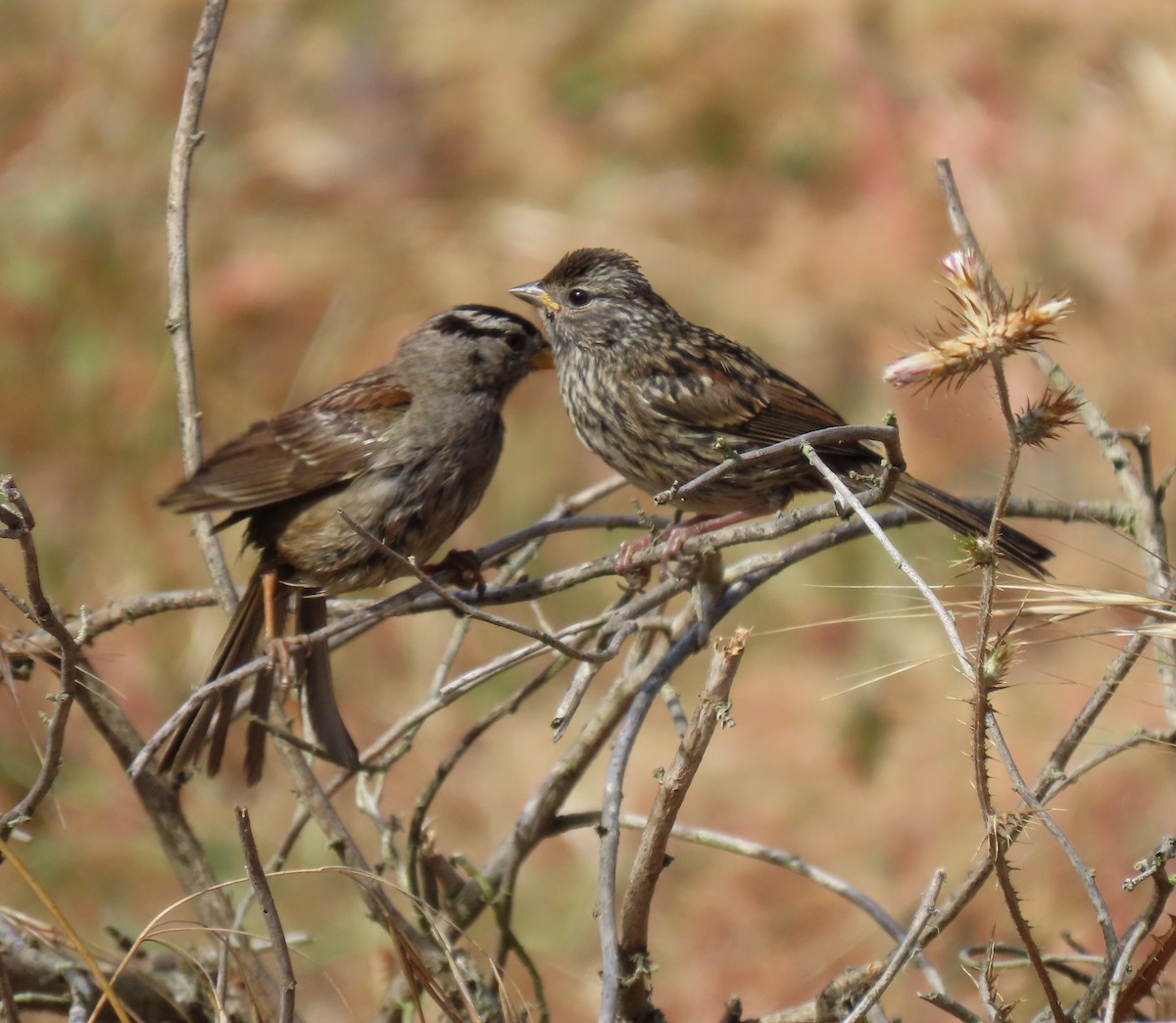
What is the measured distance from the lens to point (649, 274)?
7781 millimetres

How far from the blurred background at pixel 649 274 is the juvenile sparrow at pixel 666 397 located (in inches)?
42.6

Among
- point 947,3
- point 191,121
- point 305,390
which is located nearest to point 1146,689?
point 191,121

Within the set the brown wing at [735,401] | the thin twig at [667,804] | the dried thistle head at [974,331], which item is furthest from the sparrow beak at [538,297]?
the dried thistle head at [974,331]

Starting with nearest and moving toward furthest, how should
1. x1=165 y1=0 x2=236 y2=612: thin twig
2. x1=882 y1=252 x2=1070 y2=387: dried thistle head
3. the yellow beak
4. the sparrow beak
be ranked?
1. x1=882 y1=252 x2=1070 y2=387: dried thistle head
2. x1=165 y1=0 x2=236 y2=612: thin twig
3. the yellow beak
4. the sparrow beak

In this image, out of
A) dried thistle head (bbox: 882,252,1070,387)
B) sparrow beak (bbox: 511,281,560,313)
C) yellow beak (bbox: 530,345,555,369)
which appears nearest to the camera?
dried thistle head (bbox: 882,252,1070,387)

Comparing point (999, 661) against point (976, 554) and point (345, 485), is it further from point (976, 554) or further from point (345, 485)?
point (345, 485)

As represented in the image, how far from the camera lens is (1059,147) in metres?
8.06

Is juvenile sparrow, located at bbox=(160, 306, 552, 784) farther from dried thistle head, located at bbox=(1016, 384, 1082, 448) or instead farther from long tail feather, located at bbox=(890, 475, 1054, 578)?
dried thistle head, located at bbox=(1016, 384, 1082, 448)

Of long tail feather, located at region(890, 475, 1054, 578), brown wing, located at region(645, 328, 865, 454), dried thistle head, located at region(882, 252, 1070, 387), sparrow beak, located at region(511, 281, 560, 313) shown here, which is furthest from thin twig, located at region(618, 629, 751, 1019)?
sparrow beak, located at region(511, 281, 560, 313)

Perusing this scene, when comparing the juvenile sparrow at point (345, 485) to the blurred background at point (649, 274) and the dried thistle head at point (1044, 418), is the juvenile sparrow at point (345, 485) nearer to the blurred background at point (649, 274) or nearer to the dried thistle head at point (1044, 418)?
the dried thistle head at point (1044, 418)

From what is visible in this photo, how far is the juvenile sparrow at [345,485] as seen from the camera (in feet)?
11.0

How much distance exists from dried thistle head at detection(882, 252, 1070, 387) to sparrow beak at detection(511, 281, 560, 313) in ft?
8.24

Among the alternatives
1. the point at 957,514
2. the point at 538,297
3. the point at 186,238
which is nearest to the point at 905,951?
the point at 957,514

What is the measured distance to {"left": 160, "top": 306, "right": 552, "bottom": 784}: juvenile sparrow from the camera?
11.0 feet
